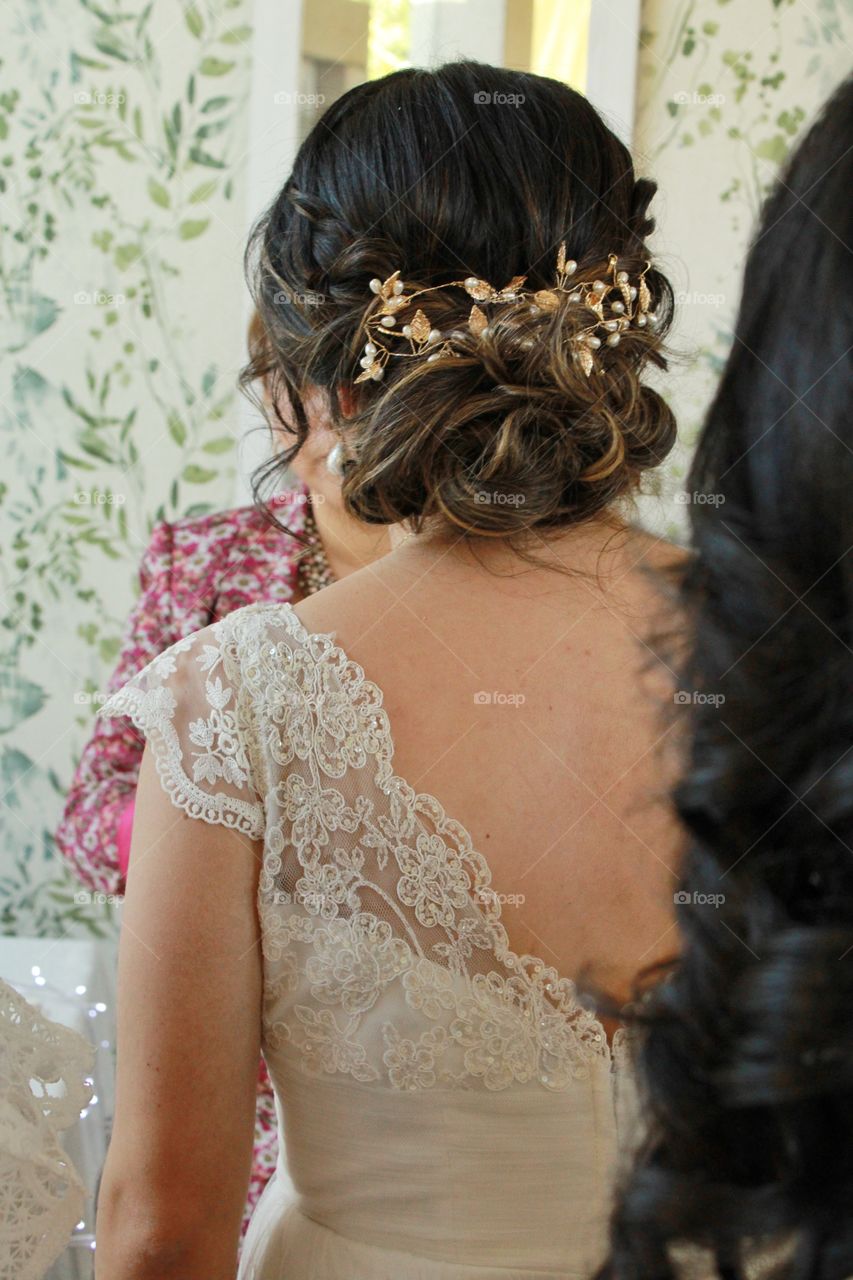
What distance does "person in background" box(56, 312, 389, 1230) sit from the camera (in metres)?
1.68

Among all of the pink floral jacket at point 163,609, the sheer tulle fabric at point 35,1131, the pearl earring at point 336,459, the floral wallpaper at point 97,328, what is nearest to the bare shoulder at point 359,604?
the pearl earring at point 336,459

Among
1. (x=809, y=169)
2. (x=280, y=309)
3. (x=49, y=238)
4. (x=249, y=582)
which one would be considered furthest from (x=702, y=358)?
(x=809, y=169)

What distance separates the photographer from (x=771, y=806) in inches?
15.6

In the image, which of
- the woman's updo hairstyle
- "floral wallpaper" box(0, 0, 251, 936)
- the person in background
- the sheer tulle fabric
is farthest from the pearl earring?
"floral wallpaper" box(0, 0, 251, 936)

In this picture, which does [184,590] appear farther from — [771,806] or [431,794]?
[771,806]

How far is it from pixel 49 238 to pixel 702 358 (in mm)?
1079

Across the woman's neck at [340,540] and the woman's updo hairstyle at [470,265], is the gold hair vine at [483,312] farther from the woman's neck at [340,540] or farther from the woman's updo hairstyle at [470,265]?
the woman's neck at [340,540]

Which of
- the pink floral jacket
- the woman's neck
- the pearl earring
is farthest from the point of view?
the pink floral jacket

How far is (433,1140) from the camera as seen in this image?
0.84m

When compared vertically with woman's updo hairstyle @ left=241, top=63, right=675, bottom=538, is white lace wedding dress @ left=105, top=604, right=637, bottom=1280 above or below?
below

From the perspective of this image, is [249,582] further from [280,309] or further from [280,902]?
[280,902]

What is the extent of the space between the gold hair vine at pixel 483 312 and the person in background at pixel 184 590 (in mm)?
739

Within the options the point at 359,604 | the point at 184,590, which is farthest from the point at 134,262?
the point at 359,604

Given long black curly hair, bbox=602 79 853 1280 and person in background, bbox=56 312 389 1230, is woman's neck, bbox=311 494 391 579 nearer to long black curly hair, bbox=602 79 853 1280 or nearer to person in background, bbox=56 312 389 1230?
person in background, bbox=56 312 389 1230
